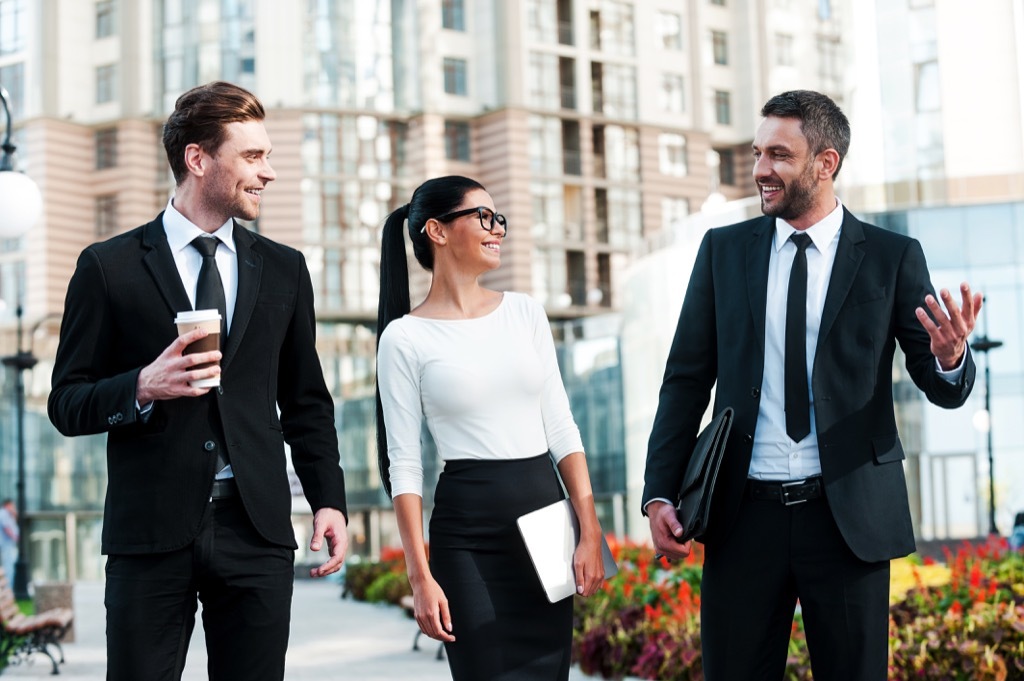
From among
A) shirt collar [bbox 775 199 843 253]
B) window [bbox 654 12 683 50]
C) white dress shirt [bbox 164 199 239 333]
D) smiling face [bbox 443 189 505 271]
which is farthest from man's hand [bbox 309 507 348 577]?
window [bbox 654 12 683 50]

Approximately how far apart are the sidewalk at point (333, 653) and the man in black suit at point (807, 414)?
20.6 ft

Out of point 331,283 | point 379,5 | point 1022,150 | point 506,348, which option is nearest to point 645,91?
point 379,5

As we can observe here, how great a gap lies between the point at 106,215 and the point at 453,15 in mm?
17255

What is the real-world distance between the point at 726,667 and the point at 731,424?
2.74 ft

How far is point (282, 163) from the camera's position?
2547 inches

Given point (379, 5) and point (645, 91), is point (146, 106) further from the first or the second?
point (645, 91)

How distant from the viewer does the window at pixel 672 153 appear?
7056cm

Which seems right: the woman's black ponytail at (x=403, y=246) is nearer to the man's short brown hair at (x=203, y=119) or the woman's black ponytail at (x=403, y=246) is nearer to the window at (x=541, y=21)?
the man's short brown hair at (x=203, y=119)

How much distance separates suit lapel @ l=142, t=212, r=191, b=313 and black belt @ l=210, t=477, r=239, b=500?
0.54 m

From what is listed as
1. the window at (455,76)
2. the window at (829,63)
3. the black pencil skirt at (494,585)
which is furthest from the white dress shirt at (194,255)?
the window at (829,63)

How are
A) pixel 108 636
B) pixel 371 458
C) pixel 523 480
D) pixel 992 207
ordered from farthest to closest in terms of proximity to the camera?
pixel 371 458, pixel 992 207, pixel 523 480, pixel 108 636

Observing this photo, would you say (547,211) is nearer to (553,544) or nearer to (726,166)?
(726,166)

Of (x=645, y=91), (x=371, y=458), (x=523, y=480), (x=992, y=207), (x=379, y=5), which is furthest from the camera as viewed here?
(x=645, y=91)

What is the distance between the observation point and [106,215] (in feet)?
221
